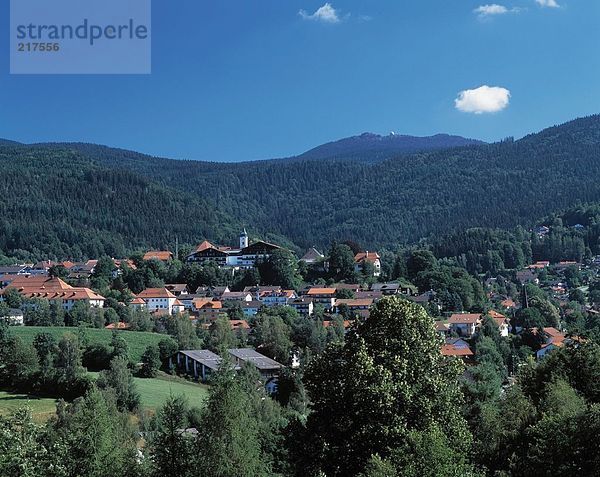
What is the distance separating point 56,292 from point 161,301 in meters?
9.68

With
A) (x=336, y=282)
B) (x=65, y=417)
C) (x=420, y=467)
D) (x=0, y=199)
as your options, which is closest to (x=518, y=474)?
(x=420, y=467)

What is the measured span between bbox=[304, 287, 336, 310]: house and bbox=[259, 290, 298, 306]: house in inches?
59.3

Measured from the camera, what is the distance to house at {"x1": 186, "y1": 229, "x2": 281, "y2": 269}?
3676 inches

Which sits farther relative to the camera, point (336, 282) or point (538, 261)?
point (538, 261)

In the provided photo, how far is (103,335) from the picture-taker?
6116 centimetres

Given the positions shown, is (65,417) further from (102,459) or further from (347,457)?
(347,457)

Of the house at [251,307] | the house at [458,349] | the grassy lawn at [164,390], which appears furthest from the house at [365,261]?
the grassy lawn at [164,390]

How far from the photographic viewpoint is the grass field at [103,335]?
57344mm

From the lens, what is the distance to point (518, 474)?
18.4m

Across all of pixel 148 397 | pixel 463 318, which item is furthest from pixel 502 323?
pixel 148 397

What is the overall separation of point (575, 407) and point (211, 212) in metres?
172

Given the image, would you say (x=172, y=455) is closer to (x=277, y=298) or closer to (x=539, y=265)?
(x=277, y=298)

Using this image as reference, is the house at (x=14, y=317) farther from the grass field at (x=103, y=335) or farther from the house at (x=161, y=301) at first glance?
the house at (x=161, y=301)

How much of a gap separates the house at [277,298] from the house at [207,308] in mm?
4340
